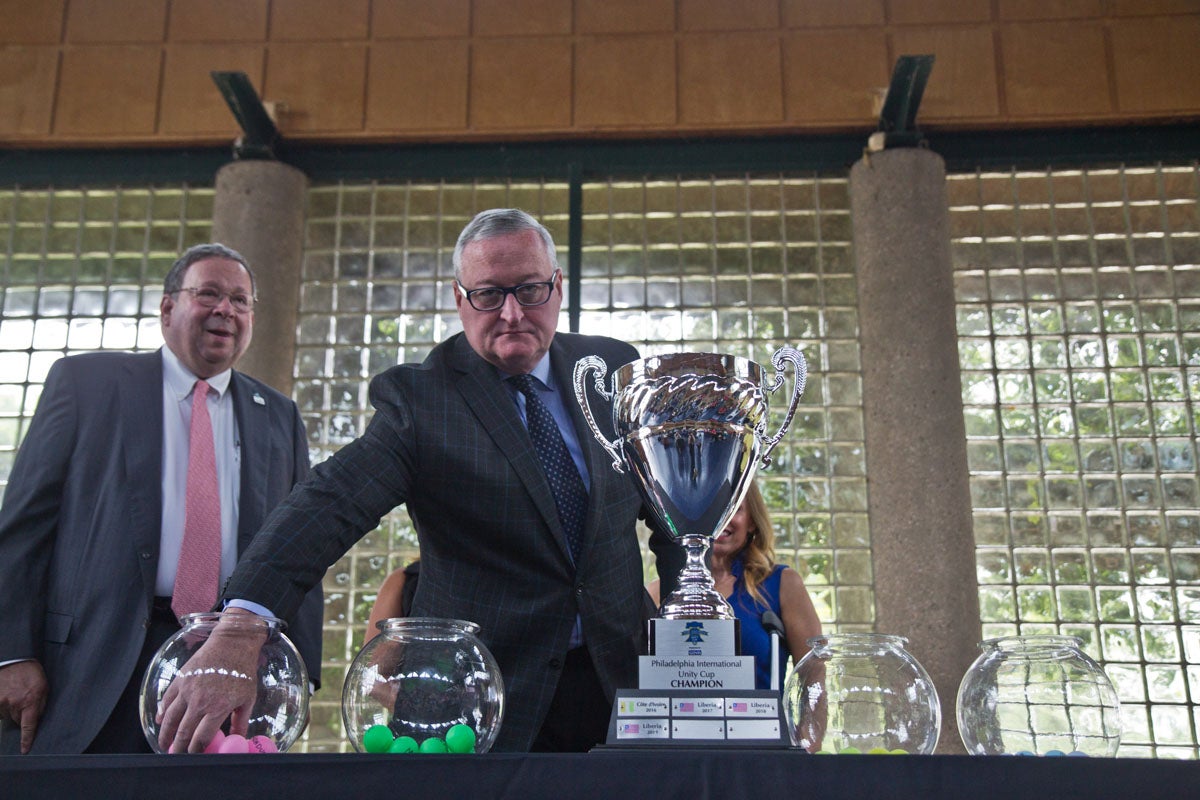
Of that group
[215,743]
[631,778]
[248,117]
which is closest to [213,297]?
[215,743]

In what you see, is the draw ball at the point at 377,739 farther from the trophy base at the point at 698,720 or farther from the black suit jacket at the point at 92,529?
the black suit jacket at the point at 92,529

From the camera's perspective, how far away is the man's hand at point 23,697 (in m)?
2.21

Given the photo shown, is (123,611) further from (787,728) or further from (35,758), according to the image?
(787,728)

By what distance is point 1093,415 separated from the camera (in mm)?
4805

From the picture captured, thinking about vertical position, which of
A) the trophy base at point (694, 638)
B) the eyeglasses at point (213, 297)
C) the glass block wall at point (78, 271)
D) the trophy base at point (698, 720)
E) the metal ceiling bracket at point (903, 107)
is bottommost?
the trophy base at point (698, 720)

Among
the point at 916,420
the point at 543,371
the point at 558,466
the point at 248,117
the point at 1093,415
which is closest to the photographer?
the point at 558,466

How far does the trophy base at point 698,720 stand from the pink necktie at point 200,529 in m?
1.39

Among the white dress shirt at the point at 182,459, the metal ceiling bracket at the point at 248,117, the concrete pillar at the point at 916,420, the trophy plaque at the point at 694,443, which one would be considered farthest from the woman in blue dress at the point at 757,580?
the metal ceiling bracket at the point at 248,117

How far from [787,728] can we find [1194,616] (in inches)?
158

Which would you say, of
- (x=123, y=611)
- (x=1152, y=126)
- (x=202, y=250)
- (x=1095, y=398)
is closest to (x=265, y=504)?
(x=123, y=611)

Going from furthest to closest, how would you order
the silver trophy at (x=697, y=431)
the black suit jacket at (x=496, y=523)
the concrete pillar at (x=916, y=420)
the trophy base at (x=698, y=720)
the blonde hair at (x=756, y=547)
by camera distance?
the concrete pillar at (x=916, y=420) → the blonde hair at (x=756, y=547) → the black suit jacket at (x=496, y=523) → the silver trophy at (x=697, y=431) → the trophy base at (x=698, y=720)

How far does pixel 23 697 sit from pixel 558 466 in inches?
46.0

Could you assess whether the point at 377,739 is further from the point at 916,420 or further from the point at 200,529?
the point at 916,420

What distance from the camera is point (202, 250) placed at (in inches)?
113
